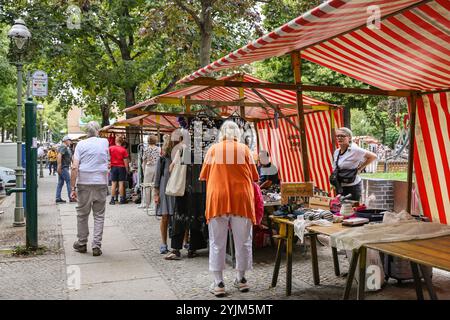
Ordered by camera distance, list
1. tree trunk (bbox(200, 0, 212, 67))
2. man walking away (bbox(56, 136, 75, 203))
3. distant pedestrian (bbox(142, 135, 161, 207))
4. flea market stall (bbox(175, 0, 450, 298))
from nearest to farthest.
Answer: flea market stall (bbox(175, 0, 450, 298)), tree trunk (bbox(200, 0, 212, 67)), distant pedestrian (bbox(142, 135, 161, 207)), man walking away (bbox(56, 136, 75, 203))

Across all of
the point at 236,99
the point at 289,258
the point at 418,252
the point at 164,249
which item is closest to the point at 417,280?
the point at 418,252

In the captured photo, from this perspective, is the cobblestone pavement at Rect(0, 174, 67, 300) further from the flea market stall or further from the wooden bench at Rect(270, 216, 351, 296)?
the flea market stall

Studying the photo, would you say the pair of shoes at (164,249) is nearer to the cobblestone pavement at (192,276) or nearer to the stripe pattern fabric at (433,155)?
the cobblestone pavement at (192,276)

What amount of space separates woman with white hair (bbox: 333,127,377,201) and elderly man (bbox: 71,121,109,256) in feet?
11.4

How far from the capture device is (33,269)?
5941 millimetres

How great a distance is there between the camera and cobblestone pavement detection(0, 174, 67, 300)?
495 centimetres

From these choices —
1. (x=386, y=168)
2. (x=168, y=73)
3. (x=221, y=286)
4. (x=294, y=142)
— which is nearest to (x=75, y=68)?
(x=168, y=73)

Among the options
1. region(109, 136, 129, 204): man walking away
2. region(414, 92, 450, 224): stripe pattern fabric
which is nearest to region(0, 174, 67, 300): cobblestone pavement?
region(109, 136, 129, 204): man walking away

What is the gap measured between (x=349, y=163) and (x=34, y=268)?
460 centimetres

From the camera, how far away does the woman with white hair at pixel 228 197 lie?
183 inches

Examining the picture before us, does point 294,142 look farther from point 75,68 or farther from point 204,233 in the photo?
point 75,68

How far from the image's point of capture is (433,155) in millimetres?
6293

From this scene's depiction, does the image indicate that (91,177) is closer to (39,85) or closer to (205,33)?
(39,85)
